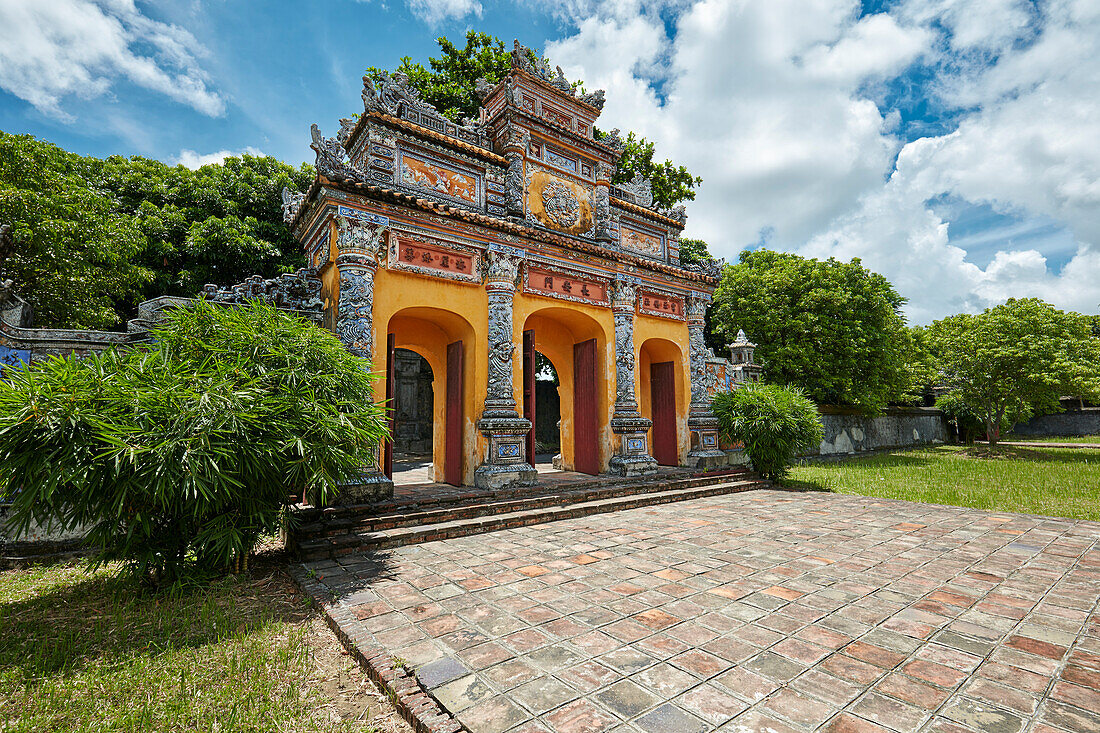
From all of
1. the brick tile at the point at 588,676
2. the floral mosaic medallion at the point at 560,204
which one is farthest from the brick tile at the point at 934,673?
the floral mosaic medallion at the point at 560,204

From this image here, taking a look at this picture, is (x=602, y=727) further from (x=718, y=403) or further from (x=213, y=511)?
(x=718, y=403)

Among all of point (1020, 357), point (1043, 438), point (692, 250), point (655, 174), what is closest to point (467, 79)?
point (655, 174)

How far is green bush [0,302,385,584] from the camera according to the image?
379 cm

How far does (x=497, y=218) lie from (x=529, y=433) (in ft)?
13.2

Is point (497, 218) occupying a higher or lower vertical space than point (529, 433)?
higher

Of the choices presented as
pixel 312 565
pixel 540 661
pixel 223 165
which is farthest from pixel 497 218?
pixel 223 165

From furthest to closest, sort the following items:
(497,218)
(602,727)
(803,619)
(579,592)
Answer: (497,218)
(579,592)
(803,619)
(602,727)

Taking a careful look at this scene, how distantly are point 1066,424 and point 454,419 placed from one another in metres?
39.1

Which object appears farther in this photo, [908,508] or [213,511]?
[908,508]

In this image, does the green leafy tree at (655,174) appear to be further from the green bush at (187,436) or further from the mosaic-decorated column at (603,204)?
the green bush at (187,436)

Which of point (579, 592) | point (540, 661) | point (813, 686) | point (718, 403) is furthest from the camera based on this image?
point (718, 403)

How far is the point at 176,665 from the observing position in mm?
3049

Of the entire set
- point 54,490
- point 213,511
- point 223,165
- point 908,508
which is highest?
point 223,165

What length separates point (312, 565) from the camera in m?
5.14
